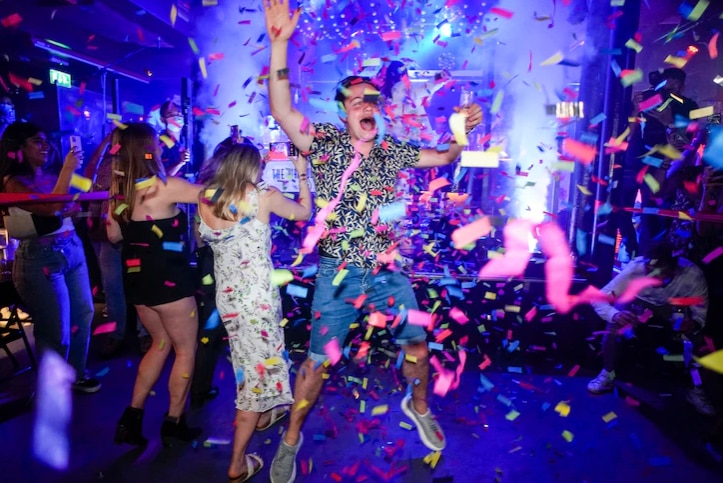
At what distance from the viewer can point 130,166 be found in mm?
2250

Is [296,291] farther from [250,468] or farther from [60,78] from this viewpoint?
[60,78]

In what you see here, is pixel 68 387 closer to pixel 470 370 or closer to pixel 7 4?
pixel 470 370

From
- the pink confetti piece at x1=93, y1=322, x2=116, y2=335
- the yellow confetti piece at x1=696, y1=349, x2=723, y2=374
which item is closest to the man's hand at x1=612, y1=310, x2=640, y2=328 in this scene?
the yellow confetti piece at x1=696, y1=349, x2=723, y2=374

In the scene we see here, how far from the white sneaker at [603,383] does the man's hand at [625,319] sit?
1.49ft

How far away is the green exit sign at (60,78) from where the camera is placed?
677 centimetres

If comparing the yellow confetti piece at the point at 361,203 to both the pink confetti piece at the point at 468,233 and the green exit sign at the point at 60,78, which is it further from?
the green exit sign at the point at 60,78

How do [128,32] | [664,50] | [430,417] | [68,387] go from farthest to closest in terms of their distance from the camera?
[664,50] → [128,32] → [68,387] → [430,417]

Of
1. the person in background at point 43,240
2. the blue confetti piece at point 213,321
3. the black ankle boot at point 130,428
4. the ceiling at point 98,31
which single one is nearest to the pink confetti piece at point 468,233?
the blue confetti piece at point 213,321

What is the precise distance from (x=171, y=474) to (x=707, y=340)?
3252mm

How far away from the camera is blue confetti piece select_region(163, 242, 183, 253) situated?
7.43 feet

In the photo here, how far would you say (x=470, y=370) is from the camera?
346 centimetres

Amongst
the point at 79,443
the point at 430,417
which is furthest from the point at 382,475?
the point at 79,443

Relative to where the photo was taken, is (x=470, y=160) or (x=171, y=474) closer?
(x=171, y=474)

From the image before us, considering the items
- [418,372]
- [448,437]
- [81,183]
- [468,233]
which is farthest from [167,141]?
[448,437]
